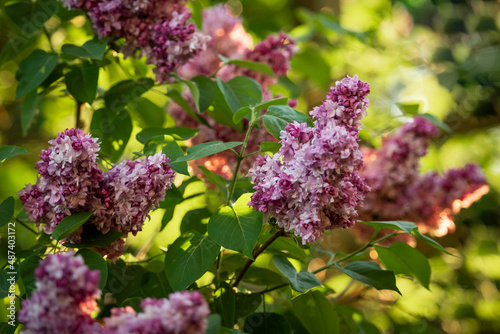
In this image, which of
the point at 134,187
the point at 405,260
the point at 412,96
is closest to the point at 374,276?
the point at 405,260

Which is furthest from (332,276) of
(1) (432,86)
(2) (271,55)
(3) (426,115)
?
(1) (432,86)

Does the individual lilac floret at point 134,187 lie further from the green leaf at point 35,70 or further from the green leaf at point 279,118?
the green leaf at point 35,70

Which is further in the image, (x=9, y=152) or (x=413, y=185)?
(x=413, y=185)

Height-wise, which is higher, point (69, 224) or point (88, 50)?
point (88, 50)

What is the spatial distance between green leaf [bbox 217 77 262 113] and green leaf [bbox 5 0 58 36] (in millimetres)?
319

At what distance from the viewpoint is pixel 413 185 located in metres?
1.18

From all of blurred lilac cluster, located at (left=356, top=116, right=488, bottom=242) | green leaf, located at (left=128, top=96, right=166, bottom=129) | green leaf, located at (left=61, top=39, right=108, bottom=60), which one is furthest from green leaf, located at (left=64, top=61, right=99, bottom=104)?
blurred lilac cluster, located at (left=356, top=116, right=488, bottom=242)

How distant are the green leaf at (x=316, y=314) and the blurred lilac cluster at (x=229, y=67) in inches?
11.4

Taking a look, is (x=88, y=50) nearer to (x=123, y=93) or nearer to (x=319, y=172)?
(x=123, y=93)

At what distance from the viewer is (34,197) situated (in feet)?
2.13

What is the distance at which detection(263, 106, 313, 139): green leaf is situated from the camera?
652 mm

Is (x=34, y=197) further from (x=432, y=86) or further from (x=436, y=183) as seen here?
(x=432, y=86)

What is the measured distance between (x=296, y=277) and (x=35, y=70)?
54 centimetres

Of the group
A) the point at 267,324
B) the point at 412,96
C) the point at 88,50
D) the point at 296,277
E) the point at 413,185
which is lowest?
the point at 412,96
